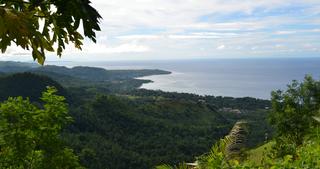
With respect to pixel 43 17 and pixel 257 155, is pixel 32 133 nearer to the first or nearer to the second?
pixel 43 17

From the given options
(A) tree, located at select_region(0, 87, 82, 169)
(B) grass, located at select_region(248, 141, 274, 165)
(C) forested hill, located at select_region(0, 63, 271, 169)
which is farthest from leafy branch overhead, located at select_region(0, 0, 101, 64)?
(C) forested hill, located at select_region(0, 63, 271, 169)

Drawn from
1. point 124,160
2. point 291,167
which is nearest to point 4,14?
point 291,167

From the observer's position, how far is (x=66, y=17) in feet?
11.5

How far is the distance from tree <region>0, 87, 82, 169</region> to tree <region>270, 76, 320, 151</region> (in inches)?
1075

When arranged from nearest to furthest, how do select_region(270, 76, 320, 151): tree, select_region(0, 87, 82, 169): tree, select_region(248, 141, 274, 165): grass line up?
select_region(248, 141, 274, 165): grass
select_region(0, 87, 82, 169): tree
select_region(270, 76, 320, 151): tree

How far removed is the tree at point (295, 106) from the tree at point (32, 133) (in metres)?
27.3

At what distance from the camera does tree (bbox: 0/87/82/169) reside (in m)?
16.3

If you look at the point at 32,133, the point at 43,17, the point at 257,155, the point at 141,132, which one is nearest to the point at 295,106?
the point at 257,155

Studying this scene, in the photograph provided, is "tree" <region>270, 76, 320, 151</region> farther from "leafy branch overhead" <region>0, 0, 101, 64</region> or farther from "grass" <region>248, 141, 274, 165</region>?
"leafy branch overhead" <region>0, 0, 101, 64</region>

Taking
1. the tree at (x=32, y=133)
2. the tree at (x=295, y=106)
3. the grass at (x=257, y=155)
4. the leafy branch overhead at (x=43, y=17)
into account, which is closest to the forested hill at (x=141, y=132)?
the grass at (x=257, y=155)

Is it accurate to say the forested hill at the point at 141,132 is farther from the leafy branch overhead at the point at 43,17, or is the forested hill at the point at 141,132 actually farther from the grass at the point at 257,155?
the leafy branch overhead at the point at 43,17

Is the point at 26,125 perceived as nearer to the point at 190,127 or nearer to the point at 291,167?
the point at 291,167

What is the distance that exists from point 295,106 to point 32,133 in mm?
30706

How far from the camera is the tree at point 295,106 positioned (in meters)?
39.7
